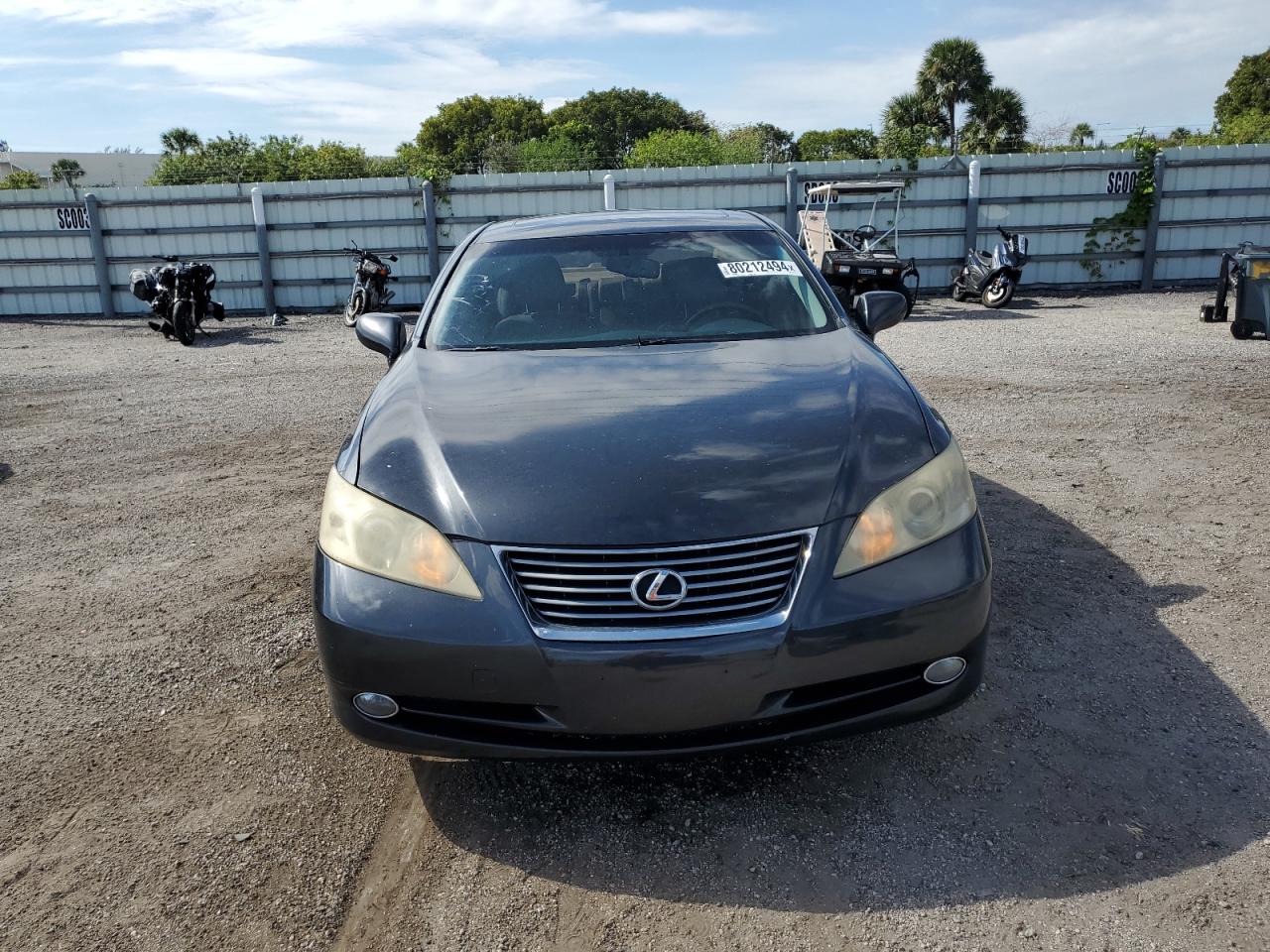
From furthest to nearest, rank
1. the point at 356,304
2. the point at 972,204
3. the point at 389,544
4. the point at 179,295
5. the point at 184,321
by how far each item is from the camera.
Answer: the point at 972,204, the point at 356,304, the point at 179,295, the point at 184,321, the point at 389,544

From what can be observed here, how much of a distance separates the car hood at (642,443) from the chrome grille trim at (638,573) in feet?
0.12

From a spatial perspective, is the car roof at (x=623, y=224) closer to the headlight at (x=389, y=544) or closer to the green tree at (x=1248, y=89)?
the headlight at (x=389, y=544)

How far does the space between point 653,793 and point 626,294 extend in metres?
1.81

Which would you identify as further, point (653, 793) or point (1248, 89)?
point (1248, 89)

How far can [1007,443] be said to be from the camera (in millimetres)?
5848

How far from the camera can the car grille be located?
2.00 meters

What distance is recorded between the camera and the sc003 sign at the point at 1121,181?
15266mm

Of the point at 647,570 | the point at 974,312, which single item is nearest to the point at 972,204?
the point at 974,312

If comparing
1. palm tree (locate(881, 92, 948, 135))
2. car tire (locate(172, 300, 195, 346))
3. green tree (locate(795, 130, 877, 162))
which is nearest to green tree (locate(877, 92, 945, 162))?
palm tree (locate(881, 92, 948, 135))

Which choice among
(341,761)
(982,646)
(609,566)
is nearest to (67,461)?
(341,761)

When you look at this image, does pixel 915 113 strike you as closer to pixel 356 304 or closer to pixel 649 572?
pixel 356 304

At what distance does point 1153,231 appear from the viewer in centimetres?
1532

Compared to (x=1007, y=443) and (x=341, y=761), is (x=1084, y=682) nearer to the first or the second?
(x=341, y=761)

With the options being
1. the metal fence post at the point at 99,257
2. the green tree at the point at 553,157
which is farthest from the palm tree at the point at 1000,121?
the metal fence post at the point at 99,257
